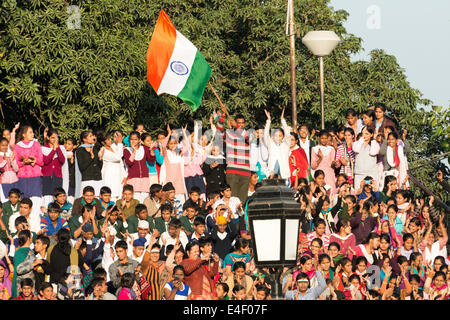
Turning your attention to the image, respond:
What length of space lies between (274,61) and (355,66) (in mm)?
2800

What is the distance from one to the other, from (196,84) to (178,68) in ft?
1.56

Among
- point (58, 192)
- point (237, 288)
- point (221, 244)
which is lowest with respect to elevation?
point (237, 288)

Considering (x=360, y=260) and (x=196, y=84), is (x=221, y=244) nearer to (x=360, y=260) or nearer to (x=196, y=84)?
(x=360, y=260)

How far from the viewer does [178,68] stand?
20.5 metres

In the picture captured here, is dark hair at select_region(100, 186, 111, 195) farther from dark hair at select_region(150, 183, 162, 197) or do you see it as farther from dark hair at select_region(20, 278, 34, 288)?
dark hair at select_region(20, 278, 34, 288)

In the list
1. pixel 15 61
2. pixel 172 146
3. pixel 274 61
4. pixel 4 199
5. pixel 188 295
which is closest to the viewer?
pixel 188 295

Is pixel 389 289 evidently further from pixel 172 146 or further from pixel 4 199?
pixel 4 199

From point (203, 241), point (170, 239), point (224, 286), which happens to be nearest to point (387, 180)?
point (203, 241)

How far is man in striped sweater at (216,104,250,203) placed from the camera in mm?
18953

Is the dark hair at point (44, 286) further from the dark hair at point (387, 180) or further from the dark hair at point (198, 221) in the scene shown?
the dark hair at point (387, 180)

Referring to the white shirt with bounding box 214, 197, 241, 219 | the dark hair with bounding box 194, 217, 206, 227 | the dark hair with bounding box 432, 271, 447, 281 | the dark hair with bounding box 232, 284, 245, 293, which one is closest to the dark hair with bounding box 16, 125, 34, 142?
the dark hair with bounding box 194, 217, 206, 227

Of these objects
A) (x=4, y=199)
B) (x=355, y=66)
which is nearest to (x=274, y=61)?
(x=355, y=66)

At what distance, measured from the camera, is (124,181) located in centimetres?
1825

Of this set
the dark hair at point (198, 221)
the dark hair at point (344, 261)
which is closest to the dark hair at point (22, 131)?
the dark hair at point (198, 221)
